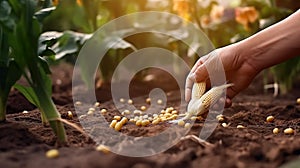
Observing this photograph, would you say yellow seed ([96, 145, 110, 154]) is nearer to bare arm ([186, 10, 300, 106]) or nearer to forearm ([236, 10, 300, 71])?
bare arm ([186, 10, 300, 106])

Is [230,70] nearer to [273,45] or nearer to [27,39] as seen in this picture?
[273,45]

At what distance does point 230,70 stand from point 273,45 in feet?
0.84

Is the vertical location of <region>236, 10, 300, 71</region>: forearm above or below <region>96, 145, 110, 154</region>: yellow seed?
above

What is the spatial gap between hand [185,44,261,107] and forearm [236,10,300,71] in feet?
0.07

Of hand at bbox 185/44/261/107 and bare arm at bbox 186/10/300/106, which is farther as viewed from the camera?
hand at bbox 185/44/261/107

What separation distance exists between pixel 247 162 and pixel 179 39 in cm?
253

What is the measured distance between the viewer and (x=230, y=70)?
2238mm

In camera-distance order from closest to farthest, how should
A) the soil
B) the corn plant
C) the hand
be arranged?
1. the soil
2. the corn plant
3. the hand

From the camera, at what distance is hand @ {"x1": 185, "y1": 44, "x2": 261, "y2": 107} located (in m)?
2.17

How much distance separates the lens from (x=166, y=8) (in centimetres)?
419

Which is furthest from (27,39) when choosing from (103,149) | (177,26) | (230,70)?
(177,26)

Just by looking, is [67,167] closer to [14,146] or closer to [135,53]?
[14,146]

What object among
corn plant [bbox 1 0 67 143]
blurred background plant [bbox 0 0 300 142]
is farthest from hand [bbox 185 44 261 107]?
blurred background plant [bbox 0 0 300 142]

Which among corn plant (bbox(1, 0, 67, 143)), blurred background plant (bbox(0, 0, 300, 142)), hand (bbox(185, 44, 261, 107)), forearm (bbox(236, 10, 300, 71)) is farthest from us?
blurred background plant (bbox(0, 0, 300, 142))
